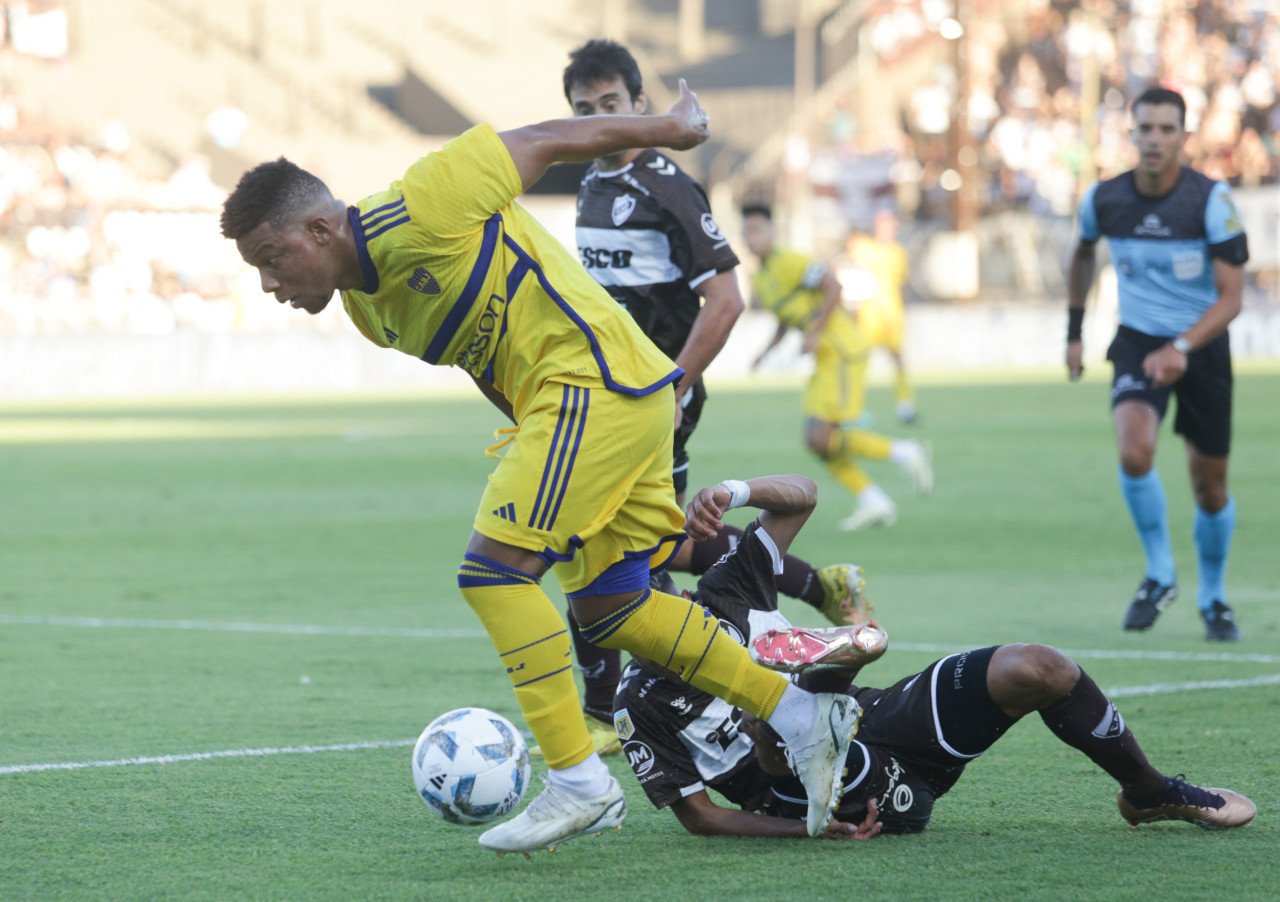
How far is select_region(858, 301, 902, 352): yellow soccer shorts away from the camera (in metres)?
20.7

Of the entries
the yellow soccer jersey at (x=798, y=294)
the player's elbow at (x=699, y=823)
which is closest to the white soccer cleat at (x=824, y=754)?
the player's elbow at (x=699, y=823)

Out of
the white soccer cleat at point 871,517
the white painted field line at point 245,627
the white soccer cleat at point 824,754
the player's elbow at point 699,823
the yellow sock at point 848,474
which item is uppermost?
the white soccer cleat at point 824,754

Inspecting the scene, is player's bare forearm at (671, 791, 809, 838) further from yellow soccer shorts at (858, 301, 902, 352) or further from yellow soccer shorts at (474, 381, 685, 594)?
yellow soccer shorts at (858, 301, 902, 352)

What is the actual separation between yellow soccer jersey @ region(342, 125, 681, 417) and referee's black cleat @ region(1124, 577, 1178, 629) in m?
3.93

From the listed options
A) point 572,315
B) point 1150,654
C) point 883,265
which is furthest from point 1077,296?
point 883,265

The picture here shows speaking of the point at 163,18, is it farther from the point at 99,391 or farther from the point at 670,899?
the point at 670,899

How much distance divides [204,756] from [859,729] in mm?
2083

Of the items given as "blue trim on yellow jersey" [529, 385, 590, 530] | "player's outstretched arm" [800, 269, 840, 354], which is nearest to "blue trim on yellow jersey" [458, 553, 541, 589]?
"blue trim on yellow jersey" [529, 385, 590, 530]

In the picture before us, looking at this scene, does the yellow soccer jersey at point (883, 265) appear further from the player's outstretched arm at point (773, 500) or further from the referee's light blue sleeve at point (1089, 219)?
the player's outstretched arm at point (773, 500)

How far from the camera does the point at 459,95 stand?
4259 cm

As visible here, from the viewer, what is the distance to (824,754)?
3.78 metres

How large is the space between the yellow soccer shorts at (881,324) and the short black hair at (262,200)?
17165 millimetres

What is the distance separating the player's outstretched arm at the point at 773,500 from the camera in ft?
13.4

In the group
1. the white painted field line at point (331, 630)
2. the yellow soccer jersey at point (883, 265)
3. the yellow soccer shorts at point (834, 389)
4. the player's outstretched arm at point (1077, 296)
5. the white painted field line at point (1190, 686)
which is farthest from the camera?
the yellow soccer jersey at point (883, 265)
